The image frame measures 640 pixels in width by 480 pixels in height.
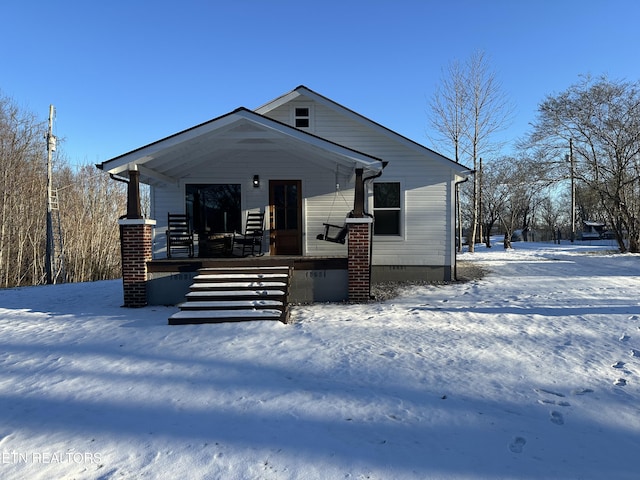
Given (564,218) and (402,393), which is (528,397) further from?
(564,218)

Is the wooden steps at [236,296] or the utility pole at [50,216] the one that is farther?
the utility pole at [50,216]

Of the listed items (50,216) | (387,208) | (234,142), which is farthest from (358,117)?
(50,216)

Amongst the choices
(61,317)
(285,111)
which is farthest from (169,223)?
(285,111)

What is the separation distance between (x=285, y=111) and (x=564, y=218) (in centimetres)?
5838

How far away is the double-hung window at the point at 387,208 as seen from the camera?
9.69 meters

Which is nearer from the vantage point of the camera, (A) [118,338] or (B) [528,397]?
(B) [528,397]

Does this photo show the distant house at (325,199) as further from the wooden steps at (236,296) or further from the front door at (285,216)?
the wooden steps at (236,296)

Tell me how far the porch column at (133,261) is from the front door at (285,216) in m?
3.42

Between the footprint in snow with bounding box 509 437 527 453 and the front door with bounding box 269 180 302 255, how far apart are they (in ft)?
24.5

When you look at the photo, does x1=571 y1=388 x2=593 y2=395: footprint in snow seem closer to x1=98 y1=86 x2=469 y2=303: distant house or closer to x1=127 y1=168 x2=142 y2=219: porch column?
x1=98 y1=86 x2=469 y2=303: distant house

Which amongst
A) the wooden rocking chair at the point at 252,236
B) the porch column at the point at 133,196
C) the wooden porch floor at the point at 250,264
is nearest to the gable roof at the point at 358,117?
the wooden rocking chair at the point at 252,236

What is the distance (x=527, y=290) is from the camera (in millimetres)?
7785

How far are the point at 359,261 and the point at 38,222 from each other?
18.8m

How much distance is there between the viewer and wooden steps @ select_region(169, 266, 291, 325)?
5.45 meters
